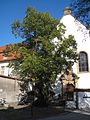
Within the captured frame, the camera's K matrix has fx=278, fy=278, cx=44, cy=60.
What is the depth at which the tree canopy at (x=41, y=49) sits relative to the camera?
28.5 metres

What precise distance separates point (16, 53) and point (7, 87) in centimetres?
419

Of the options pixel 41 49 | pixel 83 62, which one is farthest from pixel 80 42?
pixel 41 49

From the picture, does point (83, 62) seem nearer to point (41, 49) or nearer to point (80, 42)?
point (80, 42)

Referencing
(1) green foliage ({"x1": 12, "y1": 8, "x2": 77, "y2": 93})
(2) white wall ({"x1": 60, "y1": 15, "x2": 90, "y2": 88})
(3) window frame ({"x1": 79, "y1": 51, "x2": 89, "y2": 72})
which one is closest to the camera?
(1) green foliage ({"x1": 12, "y1": 8, "x2": 77, "y2": 93})

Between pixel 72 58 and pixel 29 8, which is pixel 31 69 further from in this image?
pixel 29 8

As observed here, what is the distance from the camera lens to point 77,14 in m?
18.0

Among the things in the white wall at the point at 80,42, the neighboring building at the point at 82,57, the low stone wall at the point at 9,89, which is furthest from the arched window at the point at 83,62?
the low stone wall at the point at 9,89

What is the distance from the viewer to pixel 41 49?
30.4m

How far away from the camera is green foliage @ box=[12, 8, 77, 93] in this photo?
1121 inches

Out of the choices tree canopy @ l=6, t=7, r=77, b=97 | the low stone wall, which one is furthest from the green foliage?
the low stone wall

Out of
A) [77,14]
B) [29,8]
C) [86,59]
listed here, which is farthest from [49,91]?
[77,14]

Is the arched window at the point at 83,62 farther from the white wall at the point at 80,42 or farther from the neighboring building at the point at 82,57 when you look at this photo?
the white wall at the point at 80,42

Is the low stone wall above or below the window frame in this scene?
below

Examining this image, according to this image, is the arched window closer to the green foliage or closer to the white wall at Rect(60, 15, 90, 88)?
the white wall at Rect(60, 15, 90, 88)
